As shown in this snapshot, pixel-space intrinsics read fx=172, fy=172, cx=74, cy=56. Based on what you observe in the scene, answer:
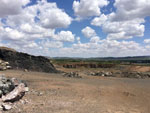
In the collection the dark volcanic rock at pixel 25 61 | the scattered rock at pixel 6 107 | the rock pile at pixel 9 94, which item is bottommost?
the scattered rock at pixel 6 107

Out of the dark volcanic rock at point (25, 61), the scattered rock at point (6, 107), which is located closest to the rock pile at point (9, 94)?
the scattered rock at point (6, 107)

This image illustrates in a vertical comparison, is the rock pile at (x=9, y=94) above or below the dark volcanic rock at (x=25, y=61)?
below

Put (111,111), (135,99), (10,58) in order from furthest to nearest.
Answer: (10,58) < (135,99) < (111,111)

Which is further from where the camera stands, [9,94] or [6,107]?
[9,94]

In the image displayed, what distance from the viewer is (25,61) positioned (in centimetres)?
2670

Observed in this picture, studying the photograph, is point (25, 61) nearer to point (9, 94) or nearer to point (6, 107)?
point (9, 94)

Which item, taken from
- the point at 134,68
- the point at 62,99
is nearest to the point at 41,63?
the point at 62,99

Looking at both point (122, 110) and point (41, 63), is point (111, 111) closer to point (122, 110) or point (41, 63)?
point (122, 110)

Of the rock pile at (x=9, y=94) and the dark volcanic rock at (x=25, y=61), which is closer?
the rock pile at (x=9, y=94)

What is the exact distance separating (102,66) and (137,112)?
45.2 meters

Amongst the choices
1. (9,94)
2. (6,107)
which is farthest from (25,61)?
(6,107)

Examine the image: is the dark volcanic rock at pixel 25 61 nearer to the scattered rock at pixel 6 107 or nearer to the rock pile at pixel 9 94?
the rock pile at pixel 9 94

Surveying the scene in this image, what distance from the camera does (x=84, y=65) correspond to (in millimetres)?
55500

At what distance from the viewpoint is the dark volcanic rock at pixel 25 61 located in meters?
26.3
